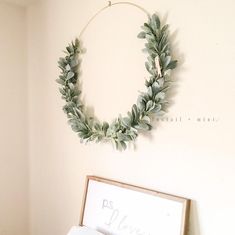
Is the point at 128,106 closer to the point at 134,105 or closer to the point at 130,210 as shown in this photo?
the point at 134,105

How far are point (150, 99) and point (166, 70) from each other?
0.16m

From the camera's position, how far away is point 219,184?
121cm

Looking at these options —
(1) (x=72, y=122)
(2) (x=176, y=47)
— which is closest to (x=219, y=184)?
(2) (x=176, y=47)

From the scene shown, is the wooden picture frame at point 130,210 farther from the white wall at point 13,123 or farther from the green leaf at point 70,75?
the white wall at point 13,123

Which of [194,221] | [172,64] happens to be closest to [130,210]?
[194,221]

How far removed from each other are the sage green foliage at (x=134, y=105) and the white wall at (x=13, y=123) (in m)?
0.50

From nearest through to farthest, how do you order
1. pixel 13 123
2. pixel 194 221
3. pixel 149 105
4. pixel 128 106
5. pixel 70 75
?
pixel 194 221 → pixel 149 105 → pixel 128 106 → pixel 70 75 → pixel 13 123

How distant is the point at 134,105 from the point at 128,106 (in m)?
0.09

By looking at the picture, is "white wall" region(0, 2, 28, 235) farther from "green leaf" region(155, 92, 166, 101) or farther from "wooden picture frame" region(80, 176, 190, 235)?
"green leaf" region(155, 92, 166, 101)

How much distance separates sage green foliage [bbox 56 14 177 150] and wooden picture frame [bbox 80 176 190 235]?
0.25m

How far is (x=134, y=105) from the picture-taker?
4.85 feet

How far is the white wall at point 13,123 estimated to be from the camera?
2.15 m

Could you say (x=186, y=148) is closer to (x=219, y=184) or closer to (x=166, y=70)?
(x=219, y=184)

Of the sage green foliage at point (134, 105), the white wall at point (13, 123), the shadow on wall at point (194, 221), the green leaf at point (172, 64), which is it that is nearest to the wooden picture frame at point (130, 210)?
the shadow on wall at point (194, 221)
